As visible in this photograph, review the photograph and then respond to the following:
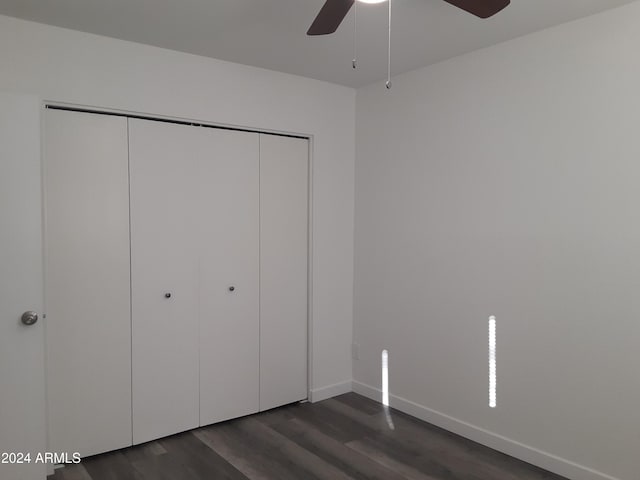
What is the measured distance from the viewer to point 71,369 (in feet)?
9.24

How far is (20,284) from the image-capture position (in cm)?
245

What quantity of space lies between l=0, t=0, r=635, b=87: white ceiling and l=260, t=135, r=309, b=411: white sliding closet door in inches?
29.1

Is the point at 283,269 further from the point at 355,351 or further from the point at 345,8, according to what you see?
the point at 345,8

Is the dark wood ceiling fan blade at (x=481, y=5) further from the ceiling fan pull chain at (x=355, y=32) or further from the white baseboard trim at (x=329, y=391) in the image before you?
the white baseboard trim at (x=329, y=391)

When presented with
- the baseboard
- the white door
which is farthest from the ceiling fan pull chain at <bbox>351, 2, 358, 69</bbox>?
the baseboard

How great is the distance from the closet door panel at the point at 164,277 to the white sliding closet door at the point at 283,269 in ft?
1.78

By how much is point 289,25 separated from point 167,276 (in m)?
1.72

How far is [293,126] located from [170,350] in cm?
183

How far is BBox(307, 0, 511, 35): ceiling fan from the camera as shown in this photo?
6.06ft

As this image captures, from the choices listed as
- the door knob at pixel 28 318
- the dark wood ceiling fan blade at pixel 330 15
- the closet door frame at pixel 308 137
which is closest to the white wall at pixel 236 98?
the closet door frame at pixel 308 137

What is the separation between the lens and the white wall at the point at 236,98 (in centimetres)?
267

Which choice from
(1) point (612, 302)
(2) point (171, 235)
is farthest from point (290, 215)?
(1) point (612, 302)

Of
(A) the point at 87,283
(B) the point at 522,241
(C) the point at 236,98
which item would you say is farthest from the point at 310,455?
(C) the point at 236,98

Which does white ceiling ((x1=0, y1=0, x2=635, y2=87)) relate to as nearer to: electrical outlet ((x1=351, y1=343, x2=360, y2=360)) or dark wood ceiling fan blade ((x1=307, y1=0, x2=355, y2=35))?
dark wood ceiling fan blade ((x1=307, y1=0, x2=355, y2=35))
